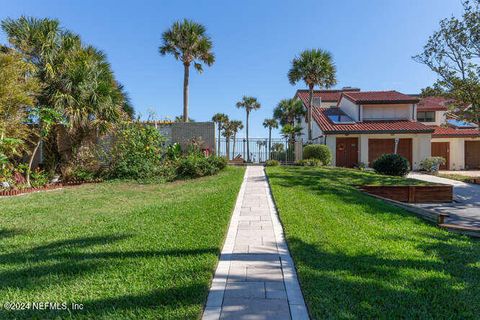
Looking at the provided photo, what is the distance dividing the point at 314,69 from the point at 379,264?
1737cm

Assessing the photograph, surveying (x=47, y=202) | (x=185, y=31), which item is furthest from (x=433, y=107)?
(x=47, y=202)

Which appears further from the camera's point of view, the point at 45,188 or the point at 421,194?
the point at 45,188

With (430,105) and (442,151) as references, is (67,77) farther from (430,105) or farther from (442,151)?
(430,105)

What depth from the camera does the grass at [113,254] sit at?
2561mm

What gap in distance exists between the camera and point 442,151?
2170cm

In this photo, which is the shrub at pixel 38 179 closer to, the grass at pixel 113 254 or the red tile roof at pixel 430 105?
the grass at pixel 113 254

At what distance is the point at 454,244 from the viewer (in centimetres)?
441

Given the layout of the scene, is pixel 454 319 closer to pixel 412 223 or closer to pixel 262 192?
pixel 412 223

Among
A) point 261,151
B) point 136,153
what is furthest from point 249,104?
point 136,153

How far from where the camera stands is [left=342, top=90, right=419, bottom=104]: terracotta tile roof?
67.6ft

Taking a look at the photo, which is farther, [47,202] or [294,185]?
[294,185]

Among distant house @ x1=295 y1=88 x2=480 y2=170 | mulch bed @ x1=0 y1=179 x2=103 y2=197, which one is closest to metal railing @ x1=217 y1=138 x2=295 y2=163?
distant house @ x1=295 y1=88 x2=480 y2=170

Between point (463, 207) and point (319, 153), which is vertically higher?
point (319, 153)

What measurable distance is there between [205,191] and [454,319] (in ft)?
22.2
